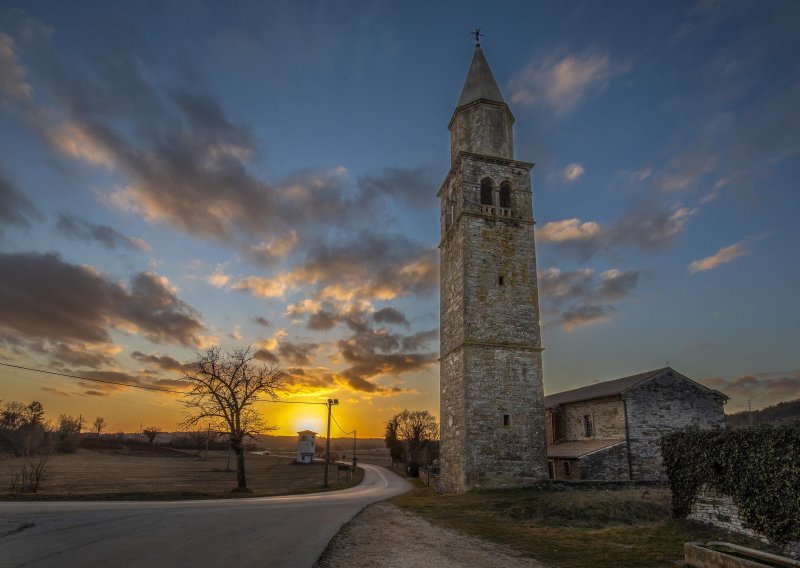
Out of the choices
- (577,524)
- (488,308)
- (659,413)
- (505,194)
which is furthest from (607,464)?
(505,194)

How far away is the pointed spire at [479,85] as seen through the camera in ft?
105

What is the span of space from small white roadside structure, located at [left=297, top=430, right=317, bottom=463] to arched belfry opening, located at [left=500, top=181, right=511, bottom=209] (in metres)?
66.8

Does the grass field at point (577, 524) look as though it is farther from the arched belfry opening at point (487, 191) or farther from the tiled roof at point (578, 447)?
the arched belfry opening at point (487, 191)

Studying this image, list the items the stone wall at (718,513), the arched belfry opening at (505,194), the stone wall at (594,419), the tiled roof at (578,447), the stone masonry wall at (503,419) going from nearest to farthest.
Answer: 1. the stone wall at (718,513)
2. the stone masonry wall at (503,419)
3. the tiled roof at (578,447)
4. the stone wall at (594,419)
5. the arched belfry opening at (505,194)

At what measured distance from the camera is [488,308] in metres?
27.9

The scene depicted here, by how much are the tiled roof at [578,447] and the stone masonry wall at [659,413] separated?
1.40 meters

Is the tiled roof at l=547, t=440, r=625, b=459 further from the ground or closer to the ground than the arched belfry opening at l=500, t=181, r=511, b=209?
closer to the ground

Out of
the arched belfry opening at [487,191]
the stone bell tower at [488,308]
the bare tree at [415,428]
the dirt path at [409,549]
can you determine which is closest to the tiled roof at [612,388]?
the stone bell tower at [488,308]

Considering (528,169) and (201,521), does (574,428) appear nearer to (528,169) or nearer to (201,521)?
(528,169)

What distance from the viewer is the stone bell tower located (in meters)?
25.7

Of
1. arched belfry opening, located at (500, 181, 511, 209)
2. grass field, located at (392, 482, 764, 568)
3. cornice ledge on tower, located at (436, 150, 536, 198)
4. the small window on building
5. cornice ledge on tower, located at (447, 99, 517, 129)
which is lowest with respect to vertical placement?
grass field, located at (392, 482, 764, 568)

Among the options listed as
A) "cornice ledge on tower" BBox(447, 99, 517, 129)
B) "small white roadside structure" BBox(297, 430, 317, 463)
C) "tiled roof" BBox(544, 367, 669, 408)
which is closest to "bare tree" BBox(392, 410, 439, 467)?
"small white roadside structure" BBox(297, 430, 317, 463)

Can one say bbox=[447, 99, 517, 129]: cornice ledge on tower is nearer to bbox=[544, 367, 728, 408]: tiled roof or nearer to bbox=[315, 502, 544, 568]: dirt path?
bbox=[544, 367, 728, 408]: tiled roof

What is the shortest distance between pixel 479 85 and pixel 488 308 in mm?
16174
